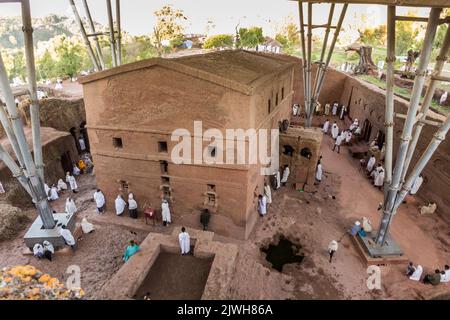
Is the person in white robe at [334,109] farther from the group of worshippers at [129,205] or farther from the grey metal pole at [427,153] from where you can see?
the group of worshippers at [129,205]

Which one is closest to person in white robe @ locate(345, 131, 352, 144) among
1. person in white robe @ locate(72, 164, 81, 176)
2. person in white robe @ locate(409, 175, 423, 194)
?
person in white robe @ locate(409, 175, 423, 194)

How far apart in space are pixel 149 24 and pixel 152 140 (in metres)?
115

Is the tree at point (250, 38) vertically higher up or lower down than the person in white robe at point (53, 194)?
higher up

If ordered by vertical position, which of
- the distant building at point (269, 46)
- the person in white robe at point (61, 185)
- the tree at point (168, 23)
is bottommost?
the person in white robe at point (61, 185)

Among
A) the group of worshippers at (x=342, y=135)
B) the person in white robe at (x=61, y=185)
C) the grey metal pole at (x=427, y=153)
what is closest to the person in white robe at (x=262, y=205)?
the grey metal pole at (x=427, y=153)

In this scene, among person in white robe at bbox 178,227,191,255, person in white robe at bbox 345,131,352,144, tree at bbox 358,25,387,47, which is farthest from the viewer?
tree at bbox 358,25,387,47

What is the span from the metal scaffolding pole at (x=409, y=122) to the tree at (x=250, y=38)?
33713 millimetres

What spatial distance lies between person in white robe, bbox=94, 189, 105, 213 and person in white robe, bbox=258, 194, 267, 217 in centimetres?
738

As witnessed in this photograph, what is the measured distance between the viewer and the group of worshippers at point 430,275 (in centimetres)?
1137

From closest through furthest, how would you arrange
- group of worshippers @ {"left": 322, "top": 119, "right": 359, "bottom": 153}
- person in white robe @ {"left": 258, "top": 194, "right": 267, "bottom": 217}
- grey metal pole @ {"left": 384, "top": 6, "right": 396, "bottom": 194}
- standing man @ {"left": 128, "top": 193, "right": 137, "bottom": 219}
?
grey metal pole @ {"left": 384, "top": 6, "right": 396, "bottom": 194} < standing man @ {"left": 128, "top": 193, "right": 137, "bottom": 219} < person in white robe @ {"left": 258, "top": 194, "right": 267, "bottom": 217} < group of worshippers @ {"left": 322, "top": 119, "right": 359, "bottom": 153}

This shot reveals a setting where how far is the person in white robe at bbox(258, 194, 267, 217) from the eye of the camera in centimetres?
1461

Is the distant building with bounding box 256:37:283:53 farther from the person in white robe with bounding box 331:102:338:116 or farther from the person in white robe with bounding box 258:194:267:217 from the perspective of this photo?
the person in white robe with bounding box 258:194:267:217

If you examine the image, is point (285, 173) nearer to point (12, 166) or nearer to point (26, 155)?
point (26, 155)

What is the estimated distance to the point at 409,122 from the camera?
10.2 meters
